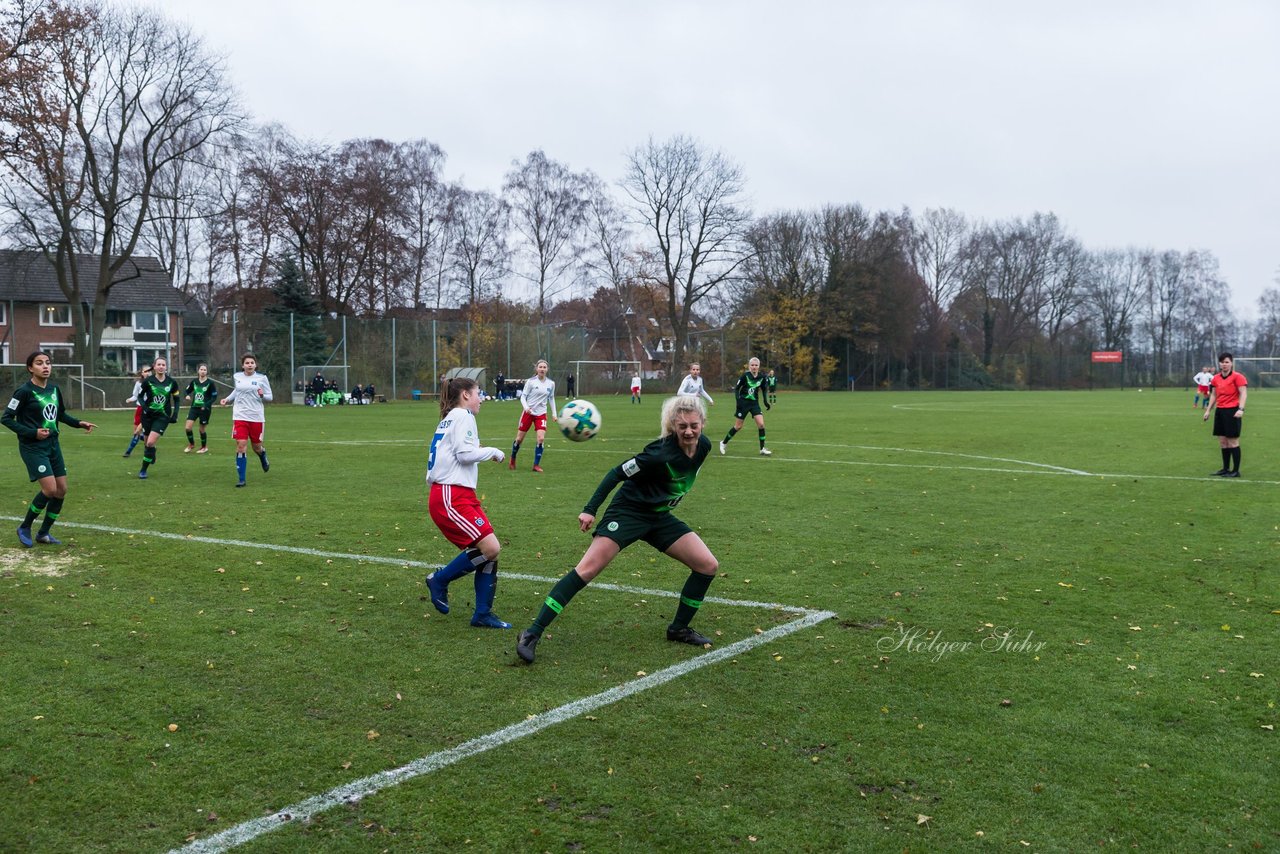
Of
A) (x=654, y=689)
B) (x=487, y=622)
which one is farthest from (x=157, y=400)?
(x=654, y=689)

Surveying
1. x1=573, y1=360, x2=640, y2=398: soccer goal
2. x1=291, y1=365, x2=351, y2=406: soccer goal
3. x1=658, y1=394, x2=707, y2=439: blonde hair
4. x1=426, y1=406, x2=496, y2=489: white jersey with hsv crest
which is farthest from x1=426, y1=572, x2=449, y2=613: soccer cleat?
x1=573, y1=360, x2=640, y2=398: soccer goal

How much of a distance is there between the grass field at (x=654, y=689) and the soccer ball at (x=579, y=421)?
1.28 m

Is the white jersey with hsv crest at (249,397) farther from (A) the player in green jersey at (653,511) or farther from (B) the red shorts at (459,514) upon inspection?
(A) the player in green jersey at (653,511)

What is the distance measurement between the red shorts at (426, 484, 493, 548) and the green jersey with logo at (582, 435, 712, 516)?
109cm

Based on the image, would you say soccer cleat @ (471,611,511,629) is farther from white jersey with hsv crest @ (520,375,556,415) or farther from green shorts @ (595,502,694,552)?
white jersey with hsv crest @ (520,375,556,415)

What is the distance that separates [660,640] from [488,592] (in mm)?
1274

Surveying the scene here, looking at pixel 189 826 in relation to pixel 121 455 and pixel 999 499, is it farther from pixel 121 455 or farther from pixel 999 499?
pixel 121 455

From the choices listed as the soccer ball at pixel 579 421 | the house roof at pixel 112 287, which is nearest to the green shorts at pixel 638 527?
the soccer ball at pixel 579 421

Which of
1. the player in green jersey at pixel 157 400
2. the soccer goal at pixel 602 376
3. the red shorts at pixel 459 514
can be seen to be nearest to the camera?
the red shorts at pixel 459 514

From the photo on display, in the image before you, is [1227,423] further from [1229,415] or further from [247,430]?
[247,430]

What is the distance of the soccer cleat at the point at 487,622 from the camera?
682 cm

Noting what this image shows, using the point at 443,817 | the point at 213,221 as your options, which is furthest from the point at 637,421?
the point at 213,221

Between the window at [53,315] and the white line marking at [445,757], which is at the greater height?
the window at [53,315]

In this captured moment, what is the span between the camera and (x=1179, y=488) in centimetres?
1437
